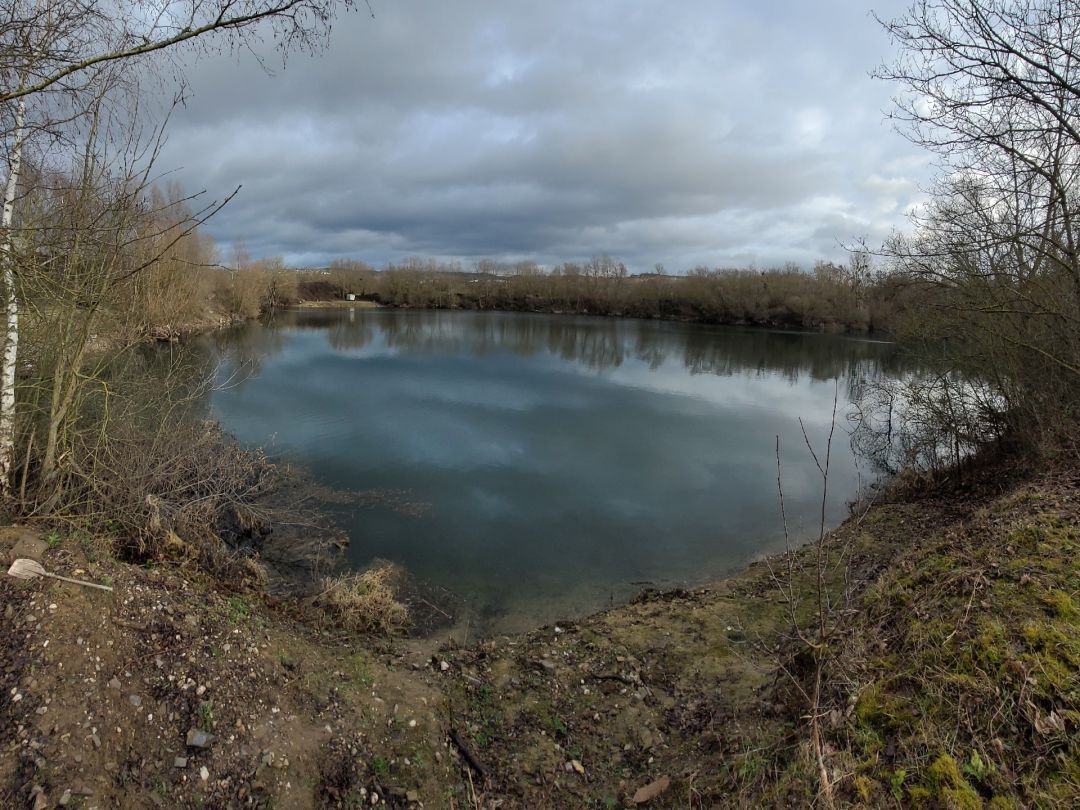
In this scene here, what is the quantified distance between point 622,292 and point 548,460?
179 ft

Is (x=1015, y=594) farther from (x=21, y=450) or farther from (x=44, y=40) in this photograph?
(x=21, y=450)

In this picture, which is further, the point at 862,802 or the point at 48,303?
the point at 48,303

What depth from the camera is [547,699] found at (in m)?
4.16

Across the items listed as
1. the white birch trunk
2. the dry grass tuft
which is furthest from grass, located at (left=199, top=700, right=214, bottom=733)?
the white birch trunk

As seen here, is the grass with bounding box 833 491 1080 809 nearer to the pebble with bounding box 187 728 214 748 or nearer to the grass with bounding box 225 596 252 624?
the pebble with bounding box 187 728 214 748

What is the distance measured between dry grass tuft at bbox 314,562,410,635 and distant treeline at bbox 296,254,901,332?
4575 cm

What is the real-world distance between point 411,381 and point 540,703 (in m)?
17.2

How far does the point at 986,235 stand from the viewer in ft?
26.6

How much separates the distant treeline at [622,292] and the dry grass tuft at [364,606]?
45747 mm

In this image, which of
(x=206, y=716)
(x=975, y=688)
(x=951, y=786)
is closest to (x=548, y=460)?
(x=206, y=716)

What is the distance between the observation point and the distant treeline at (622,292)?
50500 millimetres

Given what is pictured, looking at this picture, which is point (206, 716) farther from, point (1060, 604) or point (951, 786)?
point (1060, 604)

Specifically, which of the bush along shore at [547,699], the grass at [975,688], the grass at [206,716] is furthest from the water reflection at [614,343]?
the grass at [206,716]

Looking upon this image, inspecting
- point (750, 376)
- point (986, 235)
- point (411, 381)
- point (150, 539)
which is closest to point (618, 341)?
point (750, 376)
